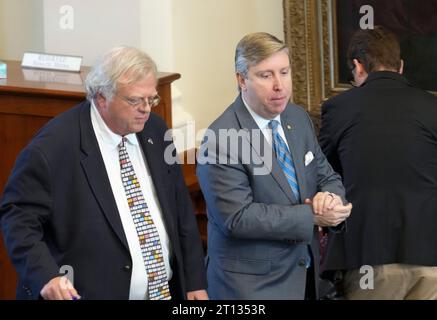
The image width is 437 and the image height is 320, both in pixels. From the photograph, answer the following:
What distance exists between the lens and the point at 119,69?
4168 mm

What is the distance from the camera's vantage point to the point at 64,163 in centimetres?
418

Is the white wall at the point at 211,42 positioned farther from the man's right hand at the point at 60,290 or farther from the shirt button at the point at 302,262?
the man's right hand at the point at 60,290

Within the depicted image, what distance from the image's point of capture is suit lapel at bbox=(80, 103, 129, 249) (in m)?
4.17

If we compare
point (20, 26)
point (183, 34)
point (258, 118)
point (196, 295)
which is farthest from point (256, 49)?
point (20, 26)

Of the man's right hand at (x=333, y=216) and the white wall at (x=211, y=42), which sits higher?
the white wall at (x=211, y=42)

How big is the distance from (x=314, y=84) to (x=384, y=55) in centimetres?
255

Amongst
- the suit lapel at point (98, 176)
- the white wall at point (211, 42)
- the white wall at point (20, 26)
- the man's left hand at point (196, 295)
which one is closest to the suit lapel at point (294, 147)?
the man's left hand at point (196, 295)

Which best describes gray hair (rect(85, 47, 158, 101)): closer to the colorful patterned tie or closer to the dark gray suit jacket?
the colorful patterned tie

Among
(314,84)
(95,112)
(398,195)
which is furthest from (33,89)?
(314,84)

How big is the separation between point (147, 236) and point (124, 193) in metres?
0.20

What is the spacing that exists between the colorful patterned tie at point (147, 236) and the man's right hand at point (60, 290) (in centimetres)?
42

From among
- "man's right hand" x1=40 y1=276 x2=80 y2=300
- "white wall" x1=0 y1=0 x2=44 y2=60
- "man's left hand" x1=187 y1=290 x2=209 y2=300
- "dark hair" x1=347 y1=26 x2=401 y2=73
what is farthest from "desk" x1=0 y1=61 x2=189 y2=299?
"white wall" x1=0 y1=0 x2=44 y2=60

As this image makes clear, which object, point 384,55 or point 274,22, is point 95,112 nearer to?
point 384,55

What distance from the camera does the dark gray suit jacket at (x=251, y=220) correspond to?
449cm
